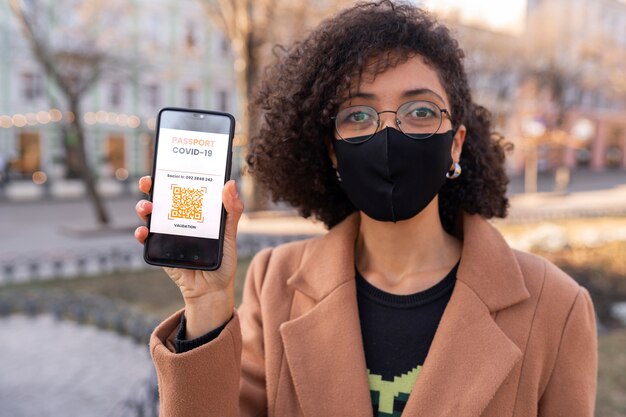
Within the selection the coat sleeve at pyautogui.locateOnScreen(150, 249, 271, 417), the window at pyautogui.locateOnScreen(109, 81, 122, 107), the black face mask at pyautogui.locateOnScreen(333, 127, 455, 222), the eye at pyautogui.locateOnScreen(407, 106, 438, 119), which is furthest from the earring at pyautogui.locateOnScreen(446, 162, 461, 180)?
the window at pyautogui.locateOnScreen(109, 81, 122, 107)

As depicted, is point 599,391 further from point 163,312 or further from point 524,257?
point 163,312

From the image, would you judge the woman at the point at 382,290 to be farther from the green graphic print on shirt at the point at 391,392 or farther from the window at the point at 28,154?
the window at the point at 28,154

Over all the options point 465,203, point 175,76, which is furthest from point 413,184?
point 175,76

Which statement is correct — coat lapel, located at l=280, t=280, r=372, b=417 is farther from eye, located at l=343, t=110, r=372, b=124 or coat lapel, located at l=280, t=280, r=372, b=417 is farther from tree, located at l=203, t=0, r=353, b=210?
tree, located at l=203, t=0, r=353, b=210

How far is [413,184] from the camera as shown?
1.78m

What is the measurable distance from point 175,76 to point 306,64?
30.7 m

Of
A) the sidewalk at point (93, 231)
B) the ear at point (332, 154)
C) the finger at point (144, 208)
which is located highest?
the ear at point (332, 154)

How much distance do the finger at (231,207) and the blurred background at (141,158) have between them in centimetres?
47

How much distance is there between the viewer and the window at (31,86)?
88.9 feet

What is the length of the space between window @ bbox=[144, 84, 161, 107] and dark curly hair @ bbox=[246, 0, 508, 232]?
2999 centimetres

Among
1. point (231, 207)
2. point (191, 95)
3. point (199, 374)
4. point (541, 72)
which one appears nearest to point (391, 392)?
point (199, 374)

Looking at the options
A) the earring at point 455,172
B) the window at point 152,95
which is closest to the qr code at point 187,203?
the earring at point 455,172

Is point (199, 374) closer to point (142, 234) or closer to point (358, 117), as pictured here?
point (142, 234)

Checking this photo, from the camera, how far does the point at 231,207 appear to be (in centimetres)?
155
